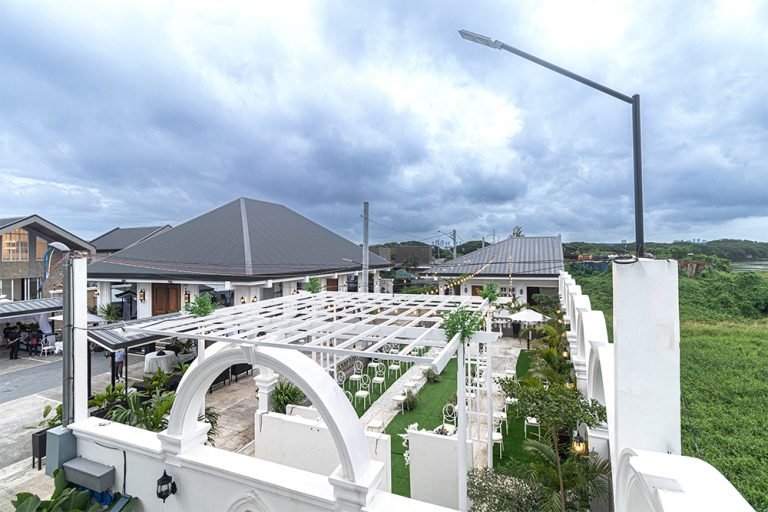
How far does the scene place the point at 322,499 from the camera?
13.2ft

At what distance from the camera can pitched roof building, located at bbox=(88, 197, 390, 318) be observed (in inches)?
535

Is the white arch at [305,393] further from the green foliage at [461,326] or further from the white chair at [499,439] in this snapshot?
the white chair at [499,439]

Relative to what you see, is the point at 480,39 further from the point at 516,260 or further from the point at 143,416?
the point at 516,260

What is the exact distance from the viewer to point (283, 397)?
840 cm

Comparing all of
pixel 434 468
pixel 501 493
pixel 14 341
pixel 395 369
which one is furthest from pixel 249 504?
pixel 14 341

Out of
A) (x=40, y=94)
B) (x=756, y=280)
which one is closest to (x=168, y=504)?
(x=756, y=280)

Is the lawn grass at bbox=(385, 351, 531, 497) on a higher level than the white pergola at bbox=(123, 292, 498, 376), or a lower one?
lower

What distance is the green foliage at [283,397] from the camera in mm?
8375

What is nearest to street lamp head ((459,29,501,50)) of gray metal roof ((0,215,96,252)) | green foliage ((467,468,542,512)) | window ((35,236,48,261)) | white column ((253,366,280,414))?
green foliage ((467,468,542,512))

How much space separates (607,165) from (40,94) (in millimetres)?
18112

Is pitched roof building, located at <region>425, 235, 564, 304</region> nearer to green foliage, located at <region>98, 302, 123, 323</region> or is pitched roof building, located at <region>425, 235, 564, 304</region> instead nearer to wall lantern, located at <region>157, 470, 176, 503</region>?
wall lantern, located at <region>157, 470, 176, 503</region>

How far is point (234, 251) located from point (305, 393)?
12656mm

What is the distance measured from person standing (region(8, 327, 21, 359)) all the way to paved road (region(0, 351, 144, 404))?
8.9 inches

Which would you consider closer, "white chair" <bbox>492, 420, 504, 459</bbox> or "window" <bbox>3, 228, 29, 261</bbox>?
"white chair" <bbox>492, 420, 504, 459</bbox>
